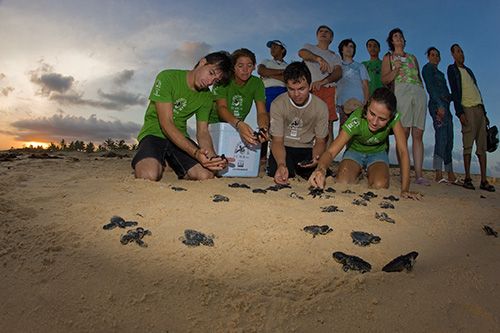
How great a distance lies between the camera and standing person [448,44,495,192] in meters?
6.71

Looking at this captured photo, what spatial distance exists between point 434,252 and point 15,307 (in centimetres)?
243

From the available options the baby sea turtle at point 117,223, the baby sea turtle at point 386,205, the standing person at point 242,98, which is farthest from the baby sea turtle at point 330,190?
the baby sea turtle at point 117,223

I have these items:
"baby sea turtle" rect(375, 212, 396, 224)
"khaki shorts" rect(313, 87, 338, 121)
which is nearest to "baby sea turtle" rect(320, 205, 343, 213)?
"baby sea turtle" rect(375, 212, 396, 224)

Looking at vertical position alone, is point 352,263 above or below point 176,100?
below

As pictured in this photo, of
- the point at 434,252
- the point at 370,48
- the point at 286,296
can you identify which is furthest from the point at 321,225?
the point at 370,48

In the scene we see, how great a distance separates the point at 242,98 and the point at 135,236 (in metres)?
3.07

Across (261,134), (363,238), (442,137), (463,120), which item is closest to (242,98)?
(261,134)

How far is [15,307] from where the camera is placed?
1.98 m

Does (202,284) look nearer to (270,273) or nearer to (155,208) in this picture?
(270,273)

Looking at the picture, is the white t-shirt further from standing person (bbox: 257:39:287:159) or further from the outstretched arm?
the outstretched arm

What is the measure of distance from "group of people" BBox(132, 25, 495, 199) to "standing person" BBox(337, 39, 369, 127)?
0.05ft

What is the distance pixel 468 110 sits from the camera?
6793mm

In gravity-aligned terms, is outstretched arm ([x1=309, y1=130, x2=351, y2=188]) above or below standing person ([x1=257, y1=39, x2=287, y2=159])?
below

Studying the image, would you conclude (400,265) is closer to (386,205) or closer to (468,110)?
(386,205)
